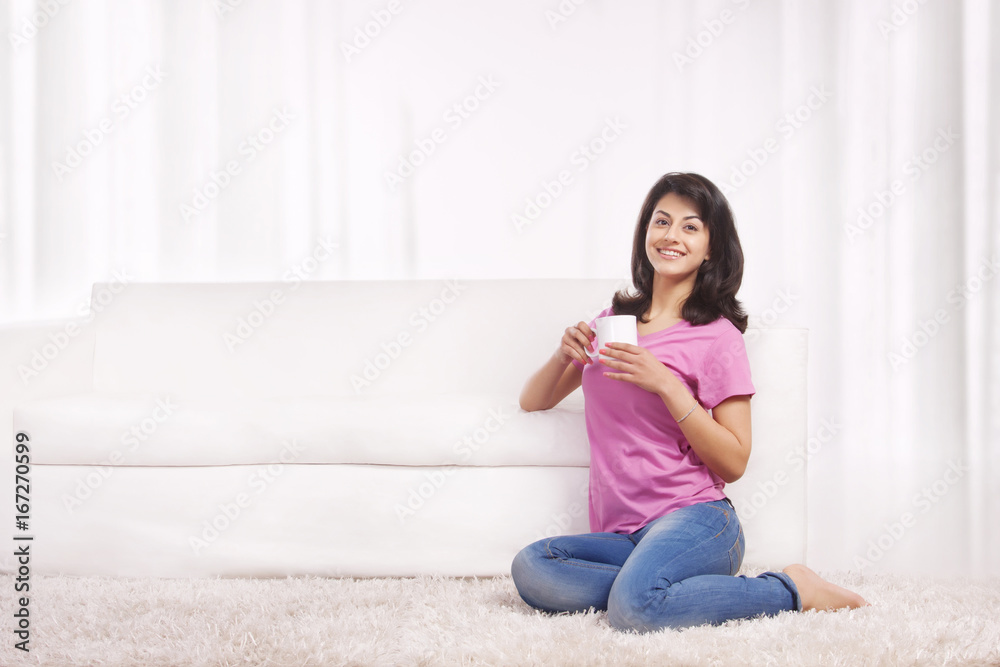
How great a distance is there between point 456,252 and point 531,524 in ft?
Result: 5.05

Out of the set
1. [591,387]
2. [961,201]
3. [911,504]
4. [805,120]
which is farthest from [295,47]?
[911,504]

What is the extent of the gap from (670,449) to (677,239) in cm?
38

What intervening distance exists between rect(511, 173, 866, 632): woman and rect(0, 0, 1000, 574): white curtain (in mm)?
1462

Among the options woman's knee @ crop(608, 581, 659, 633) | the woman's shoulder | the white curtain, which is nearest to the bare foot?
woman's knee @ crop(608, 581, 659, 633)

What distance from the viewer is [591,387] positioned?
141 cm

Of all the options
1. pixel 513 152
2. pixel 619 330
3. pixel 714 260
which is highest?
pixel 513 152

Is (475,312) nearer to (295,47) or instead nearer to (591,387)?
(591,387)

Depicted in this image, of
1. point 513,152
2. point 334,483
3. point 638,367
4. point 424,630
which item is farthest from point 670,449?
point 513,152

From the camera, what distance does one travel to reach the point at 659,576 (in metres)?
1.15

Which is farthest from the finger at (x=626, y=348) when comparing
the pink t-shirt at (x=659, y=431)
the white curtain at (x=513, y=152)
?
the white curtain at (x=513, y=152)

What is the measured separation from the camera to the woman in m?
1.17

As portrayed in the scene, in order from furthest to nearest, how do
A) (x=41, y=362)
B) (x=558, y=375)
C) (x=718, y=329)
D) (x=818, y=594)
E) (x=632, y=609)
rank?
(x=41, y=362) → (x=558, y=375) → (x=718, y=329) → (x=818, y=594) → (x=632, y=609)

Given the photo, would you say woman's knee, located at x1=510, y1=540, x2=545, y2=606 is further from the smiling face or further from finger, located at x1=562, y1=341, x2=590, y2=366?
the smiling face

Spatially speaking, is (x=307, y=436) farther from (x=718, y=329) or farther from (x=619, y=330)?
(x=718, y=329)
